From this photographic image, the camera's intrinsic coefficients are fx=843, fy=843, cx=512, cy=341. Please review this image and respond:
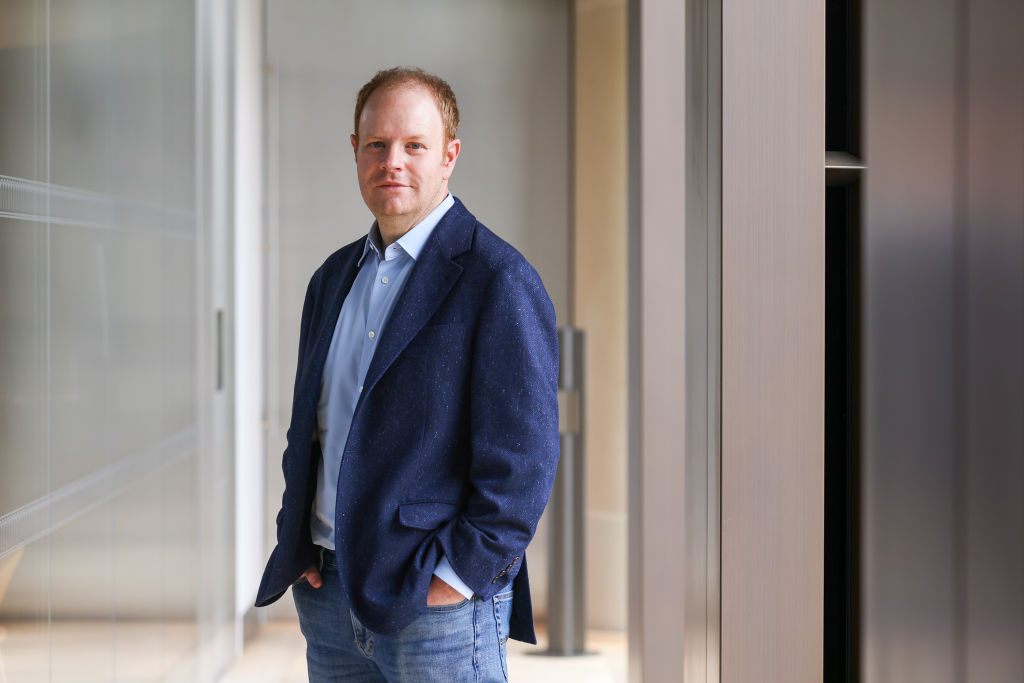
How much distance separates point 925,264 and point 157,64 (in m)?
1.92

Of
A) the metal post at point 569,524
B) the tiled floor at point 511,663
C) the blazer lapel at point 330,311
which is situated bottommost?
the tiled floor at point 511,663

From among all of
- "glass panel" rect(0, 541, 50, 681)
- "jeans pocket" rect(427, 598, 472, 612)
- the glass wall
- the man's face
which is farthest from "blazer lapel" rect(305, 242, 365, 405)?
"glass panel" rect(0, 541, 50, 681)

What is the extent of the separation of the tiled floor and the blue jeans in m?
1.51

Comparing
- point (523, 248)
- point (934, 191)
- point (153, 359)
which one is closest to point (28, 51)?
point (153, 359)

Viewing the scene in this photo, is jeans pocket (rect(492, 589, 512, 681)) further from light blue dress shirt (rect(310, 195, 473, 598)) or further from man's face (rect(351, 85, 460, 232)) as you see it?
man's face (rect(351, 85, 460, 232))

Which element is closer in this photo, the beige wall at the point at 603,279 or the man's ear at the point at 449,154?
the man's ear at the point at 449,154

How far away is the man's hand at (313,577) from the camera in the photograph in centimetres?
116

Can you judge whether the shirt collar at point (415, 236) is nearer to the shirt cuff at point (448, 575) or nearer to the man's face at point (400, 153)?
the man's face at point (400, 153)

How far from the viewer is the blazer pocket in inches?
41.3

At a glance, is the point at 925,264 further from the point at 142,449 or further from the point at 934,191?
the point at 142,449

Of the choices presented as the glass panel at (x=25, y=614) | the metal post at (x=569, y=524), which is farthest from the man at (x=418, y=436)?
the metal post at (x=569, y=524)

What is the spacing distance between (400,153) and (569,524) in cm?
176

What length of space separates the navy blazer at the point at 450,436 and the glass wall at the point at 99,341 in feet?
2.60

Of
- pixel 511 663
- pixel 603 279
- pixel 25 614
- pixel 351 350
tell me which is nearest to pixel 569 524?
pixel 511 663
